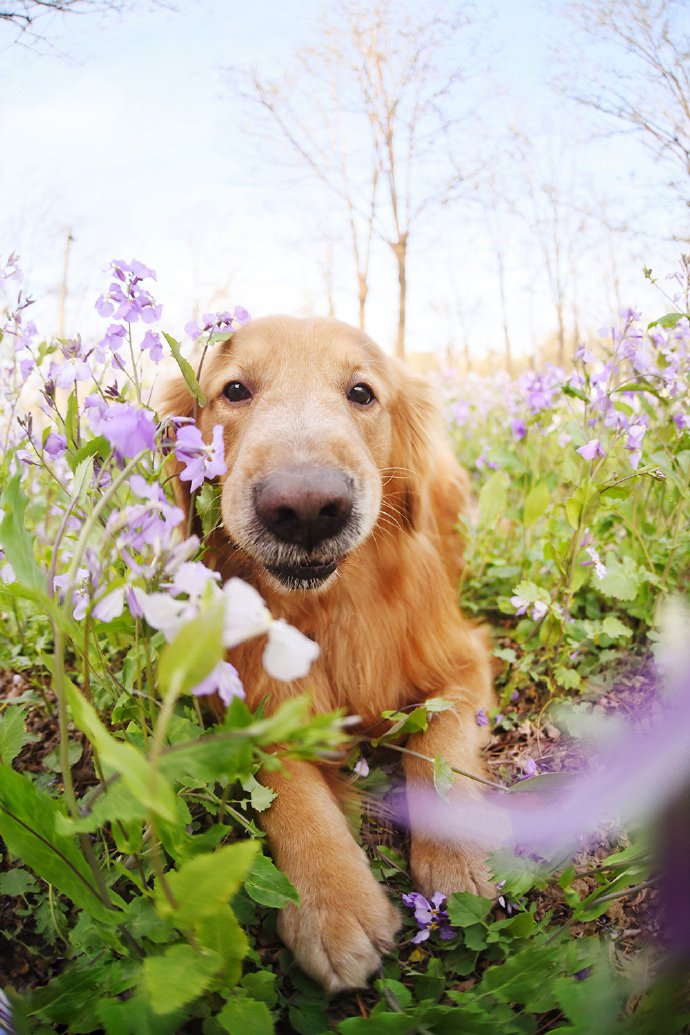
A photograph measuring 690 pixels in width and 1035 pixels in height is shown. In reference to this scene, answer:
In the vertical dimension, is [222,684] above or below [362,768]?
above

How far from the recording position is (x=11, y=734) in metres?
1.30

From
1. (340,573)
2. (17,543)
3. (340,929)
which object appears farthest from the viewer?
(340,573)

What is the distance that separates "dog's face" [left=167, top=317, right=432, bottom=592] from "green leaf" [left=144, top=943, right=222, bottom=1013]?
93 cm

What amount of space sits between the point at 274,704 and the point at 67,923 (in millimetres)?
806

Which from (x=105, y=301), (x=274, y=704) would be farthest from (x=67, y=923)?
(x=105, y=301)

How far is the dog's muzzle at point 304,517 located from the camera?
154cm

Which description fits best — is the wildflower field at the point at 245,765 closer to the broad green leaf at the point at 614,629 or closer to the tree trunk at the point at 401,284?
the broad green leaf at the point at 614,629

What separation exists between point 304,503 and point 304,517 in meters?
0.05

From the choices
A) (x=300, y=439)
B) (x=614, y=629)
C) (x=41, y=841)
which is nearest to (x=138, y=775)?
(x=41, y=841)

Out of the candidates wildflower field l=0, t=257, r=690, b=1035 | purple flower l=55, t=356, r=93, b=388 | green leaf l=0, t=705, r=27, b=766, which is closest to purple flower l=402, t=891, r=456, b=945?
wildflower field l=0, t=257, r=690, b=1035

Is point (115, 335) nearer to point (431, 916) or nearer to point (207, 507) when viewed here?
point (207, 507)

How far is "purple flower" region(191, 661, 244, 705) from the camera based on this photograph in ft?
2.28

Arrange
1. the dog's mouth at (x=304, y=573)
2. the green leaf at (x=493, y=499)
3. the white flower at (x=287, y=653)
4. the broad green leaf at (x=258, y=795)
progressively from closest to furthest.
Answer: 1. the white flower at (x=287, y=653)
2. the broad green leaf at (x=258, y=795)
3. the dog's mouth at (x=304, y=573)
4. the green leaf at (x=493, y=499)

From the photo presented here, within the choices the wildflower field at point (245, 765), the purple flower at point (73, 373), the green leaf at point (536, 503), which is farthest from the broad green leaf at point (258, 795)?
the green leaf at point (536, 503)
